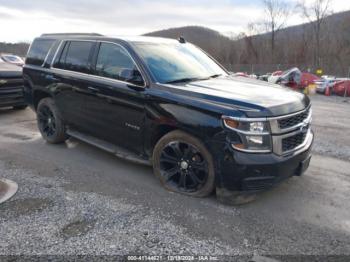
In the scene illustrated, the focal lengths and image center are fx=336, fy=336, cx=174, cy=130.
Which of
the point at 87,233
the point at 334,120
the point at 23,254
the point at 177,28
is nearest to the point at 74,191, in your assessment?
the point at 87,233

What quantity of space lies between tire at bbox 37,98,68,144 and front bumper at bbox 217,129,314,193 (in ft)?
11.0

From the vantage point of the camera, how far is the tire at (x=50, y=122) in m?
5.88

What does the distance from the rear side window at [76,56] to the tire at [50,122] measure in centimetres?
76

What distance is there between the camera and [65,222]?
346 cm

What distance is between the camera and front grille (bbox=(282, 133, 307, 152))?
3.70 metres

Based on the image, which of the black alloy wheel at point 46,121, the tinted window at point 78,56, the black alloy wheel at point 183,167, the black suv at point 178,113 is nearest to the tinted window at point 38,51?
the black suv at point 178,113

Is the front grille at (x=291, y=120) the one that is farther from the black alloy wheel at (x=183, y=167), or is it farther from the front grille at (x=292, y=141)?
the black alloy wheel at (x=183, y=167)

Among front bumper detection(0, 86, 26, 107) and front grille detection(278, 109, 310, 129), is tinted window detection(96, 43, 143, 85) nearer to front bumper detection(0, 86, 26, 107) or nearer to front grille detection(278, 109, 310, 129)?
front grille detection(278, 109, 310, 129)

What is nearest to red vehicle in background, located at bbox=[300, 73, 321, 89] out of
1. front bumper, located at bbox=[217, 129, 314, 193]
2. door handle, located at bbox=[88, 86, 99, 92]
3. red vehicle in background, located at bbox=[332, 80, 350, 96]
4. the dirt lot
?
red vehicle in background, located at bbox=[332, 80, 350, 96]

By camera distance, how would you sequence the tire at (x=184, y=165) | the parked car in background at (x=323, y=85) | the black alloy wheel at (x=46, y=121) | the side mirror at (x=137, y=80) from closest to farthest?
1. the tire at (x=184, y=165)
2. the side mirror at (x=137, y=80)
3. the black alloy wheel at (x=46, y=121)
4. the parked car in background at (x=323, y=85)

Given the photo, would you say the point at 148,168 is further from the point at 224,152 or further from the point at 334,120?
the point at 334,120

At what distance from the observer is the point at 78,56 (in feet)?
17.7

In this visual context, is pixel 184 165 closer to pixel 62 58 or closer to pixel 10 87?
pixel 62 58

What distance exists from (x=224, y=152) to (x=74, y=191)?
1970 mm
